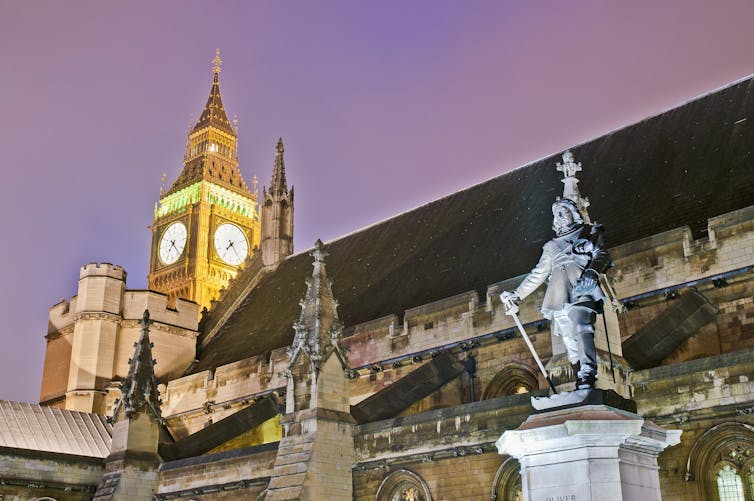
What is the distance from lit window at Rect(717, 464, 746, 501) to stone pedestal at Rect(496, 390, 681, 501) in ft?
20.9

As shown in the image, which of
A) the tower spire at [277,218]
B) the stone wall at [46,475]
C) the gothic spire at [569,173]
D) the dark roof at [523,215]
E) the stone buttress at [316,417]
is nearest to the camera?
the gothic spire at [569,173]

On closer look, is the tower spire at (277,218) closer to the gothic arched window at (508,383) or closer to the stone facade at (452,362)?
the stone facade at (452,362)

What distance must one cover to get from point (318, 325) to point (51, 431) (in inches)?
454

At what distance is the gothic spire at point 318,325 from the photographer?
18875 millimetres

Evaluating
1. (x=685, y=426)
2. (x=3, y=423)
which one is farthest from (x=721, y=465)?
(x=3, y=423)

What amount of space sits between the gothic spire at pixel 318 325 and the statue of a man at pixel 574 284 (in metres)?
10.6

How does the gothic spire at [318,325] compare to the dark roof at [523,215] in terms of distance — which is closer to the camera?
the gothic spire at [318,325]

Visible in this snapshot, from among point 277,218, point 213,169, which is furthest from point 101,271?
point 213,169

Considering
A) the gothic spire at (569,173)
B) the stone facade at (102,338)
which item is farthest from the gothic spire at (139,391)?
the gothic spire at (569,173)

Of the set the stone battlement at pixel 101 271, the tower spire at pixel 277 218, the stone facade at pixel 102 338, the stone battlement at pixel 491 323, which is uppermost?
the tower spire at pixel 277 218

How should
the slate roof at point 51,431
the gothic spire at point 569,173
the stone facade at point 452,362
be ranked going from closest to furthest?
the gothic spire at point 569,173
the stone facade at point 452,362
the slate roof at point 51,431

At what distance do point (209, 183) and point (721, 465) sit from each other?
62.1 m

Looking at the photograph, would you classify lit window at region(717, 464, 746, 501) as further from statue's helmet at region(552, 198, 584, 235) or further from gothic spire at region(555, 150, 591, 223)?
statue's helmet at region(552, 198, 584, 235)

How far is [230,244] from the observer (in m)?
70.0
